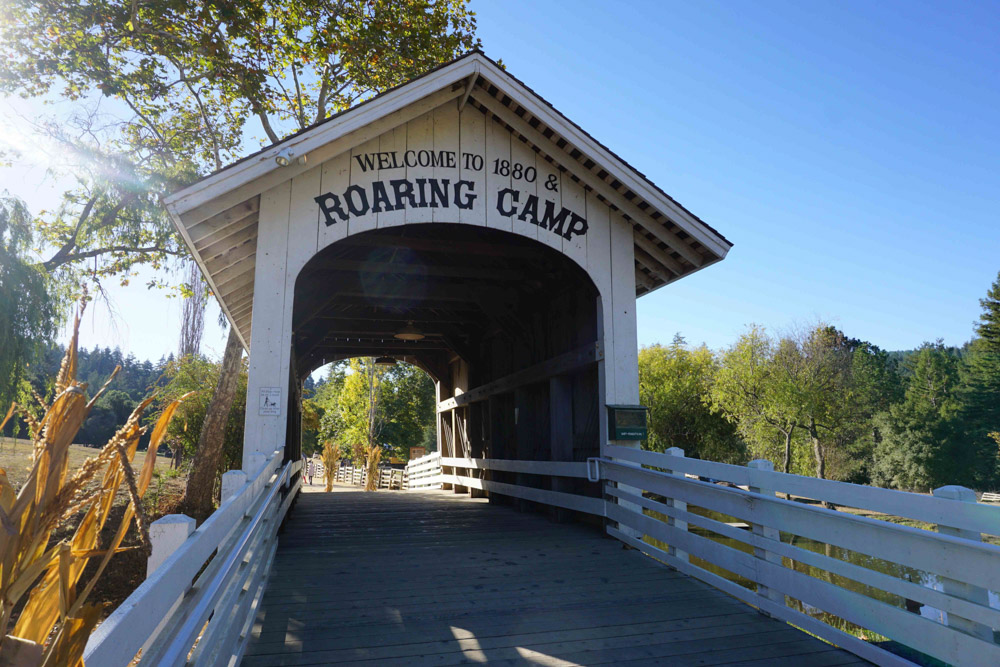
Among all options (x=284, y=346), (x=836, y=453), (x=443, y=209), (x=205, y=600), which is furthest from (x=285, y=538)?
(x=836, y=453)

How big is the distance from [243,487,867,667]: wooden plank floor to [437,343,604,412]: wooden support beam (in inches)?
80.5

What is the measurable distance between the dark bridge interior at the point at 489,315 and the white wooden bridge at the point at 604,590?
2.10 meters

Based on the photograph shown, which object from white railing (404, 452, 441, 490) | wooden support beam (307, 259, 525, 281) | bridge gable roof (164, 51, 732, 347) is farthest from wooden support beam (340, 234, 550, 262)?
white railing (404, 452, 441, 490)

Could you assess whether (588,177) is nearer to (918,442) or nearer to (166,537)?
(166,537)

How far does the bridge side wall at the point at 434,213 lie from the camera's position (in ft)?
20.2

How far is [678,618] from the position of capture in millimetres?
4145

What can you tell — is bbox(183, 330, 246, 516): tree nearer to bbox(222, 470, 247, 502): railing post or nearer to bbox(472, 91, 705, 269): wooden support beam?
bbox(472, 91, 705, 269): wooden support beam

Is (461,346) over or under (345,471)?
over

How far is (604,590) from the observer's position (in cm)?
475

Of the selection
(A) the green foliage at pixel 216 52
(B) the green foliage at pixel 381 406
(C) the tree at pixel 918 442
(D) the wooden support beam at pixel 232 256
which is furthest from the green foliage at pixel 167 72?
(C) the tree at pixel 918 442

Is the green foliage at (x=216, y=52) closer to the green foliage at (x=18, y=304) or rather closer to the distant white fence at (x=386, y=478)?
the green foliage at (x=18, y=304)

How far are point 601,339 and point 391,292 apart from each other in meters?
4.43

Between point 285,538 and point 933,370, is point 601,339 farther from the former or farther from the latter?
point 933,370

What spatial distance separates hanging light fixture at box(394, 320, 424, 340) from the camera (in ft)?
39.8
